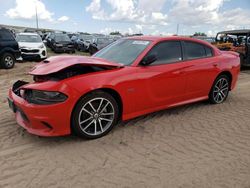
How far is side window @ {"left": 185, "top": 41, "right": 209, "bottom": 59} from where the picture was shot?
17.4 ft

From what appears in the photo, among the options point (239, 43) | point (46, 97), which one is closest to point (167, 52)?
point (46, 97)

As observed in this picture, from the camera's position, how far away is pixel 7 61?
1179 centimetres

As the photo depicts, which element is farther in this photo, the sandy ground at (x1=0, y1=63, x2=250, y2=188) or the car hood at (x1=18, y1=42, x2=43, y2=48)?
the car hood at (x1=18, y1=42, x2=43, y2=48)

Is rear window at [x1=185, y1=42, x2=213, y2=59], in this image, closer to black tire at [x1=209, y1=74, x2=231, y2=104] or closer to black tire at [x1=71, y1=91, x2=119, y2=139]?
black tire at [x1=209, y1=74, x2=231, y2=104]

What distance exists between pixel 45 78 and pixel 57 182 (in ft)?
5.60

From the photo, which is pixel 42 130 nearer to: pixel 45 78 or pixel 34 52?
pixel 45 78

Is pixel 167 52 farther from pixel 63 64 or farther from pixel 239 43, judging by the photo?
pixel 239 43

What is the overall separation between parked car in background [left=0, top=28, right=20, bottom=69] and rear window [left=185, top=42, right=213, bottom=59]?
357 inches

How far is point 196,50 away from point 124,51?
1.59 m

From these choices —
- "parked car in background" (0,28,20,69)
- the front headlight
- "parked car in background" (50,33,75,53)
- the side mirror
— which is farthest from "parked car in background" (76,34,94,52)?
the front headlight

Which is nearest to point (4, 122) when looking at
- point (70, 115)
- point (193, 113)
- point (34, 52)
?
point (70, 115)

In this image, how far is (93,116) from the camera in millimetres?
4062

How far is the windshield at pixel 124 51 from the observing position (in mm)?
4691

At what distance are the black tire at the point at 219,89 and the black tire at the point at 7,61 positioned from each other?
9.27 metres
